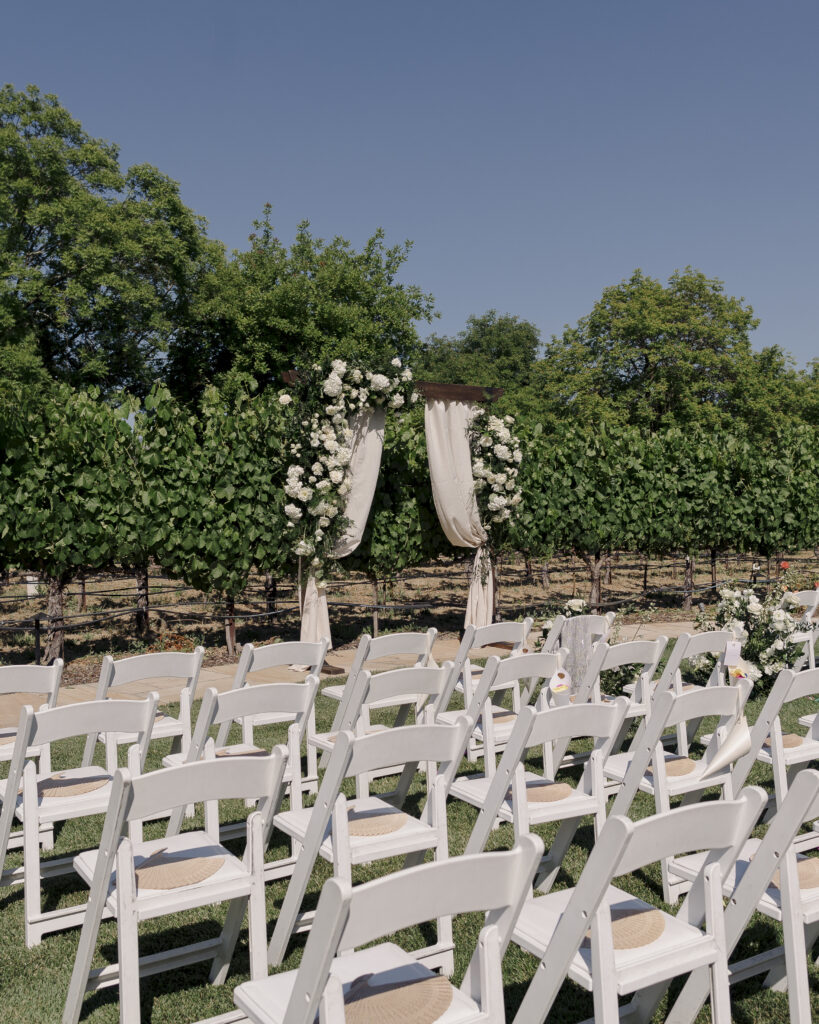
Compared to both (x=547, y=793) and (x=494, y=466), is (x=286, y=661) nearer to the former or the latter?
(x=547, y=793)

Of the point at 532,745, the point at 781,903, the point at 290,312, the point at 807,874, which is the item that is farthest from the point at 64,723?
the point at 290,312

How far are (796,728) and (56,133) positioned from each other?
22.7m

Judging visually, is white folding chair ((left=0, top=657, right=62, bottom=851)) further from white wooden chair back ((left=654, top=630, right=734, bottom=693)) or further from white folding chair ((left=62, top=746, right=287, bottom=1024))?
white wooden chair back ((left=654, top=630, right=734, bottom=693))

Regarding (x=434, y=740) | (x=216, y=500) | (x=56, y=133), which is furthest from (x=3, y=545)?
(x=56, y=133)

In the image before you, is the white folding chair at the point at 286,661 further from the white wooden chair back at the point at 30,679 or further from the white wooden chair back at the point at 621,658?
the white wooden chair back at the point at 621,658

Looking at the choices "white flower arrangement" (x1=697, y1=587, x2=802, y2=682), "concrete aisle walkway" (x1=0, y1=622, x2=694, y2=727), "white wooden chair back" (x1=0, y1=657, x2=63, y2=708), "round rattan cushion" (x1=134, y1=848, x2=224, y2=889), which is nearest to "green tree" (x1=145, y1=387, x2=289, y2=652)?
"concrete aisle walkway" (x1=0, y1=622, x2=694, y2=727)

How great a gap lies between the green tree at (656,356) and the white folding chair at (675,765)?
77.6 feet

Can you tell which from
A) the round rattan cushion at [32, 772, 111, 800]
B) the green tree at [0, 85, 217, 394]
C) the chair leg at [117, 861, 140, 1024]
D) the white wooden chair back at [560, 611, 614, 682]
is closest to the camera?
the chair leg at [117, 861, 140, 1024]

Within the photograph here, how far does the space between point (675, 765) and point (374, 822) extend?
1509mm

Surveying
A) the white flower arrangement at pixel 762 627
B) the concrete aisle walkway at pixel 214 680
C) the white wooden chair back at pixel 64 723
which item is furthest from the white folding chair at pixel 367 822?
the white flower arrangement at pixel 762 627

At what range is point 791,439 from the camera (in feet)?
51.8

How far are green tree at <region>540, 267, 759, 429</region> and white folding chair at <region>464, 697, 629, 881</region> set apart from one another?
79.0 feet

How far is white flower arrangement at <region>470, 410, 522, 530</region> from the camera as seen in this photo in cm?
963

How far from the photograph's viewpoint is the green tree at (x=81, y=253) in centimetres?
2066
